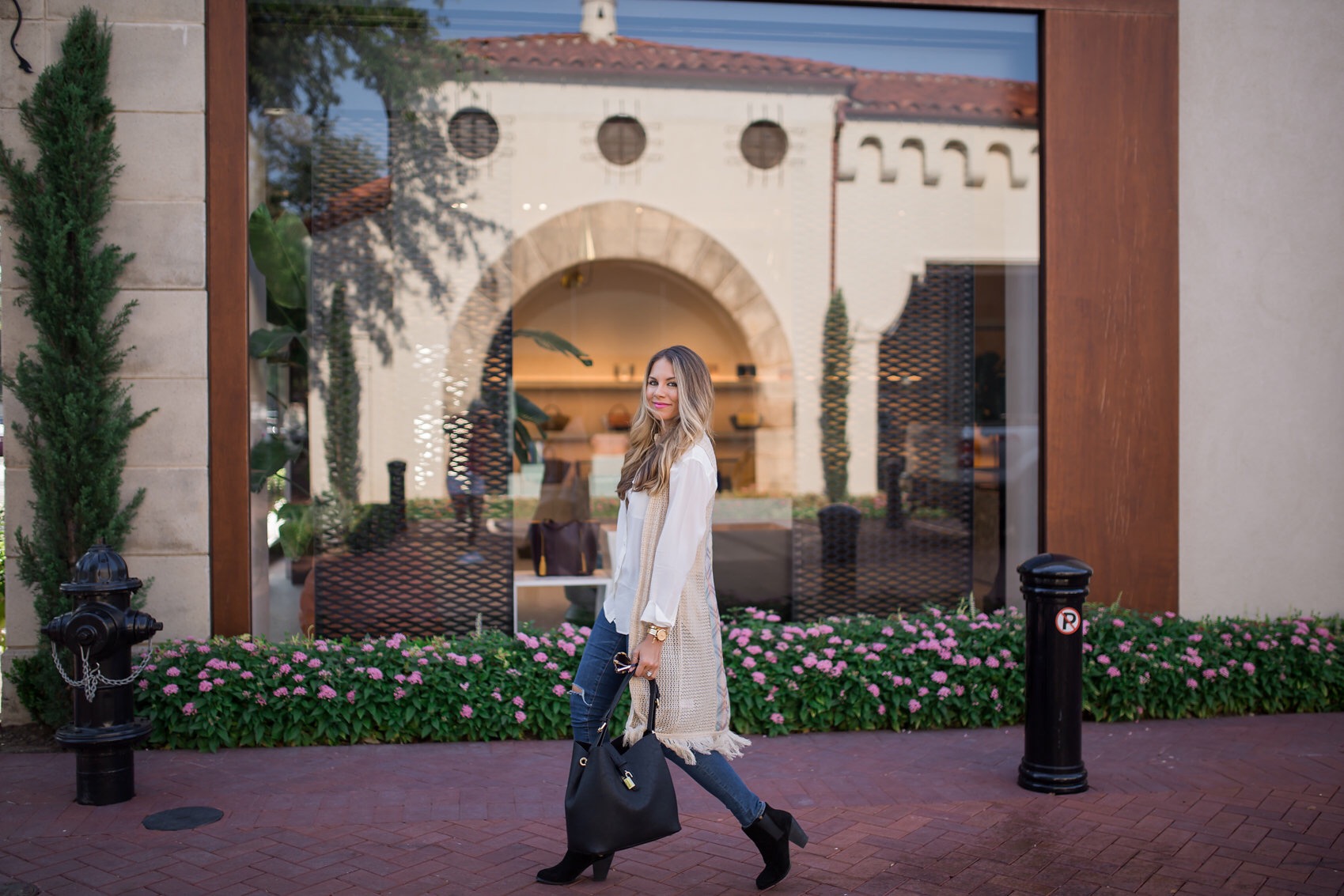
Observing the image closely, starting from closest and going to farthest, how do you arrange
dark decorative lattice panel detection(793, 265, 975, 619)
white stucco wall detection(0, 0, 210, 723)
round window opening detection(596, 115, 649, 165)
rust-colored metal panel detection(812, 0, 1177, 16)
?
white stucco wall detection(0, 0, 210, 723)
rust-colored metal panel detection(812, 0, 1177, 16)
dark decorative lattice panel detection(793, 265, 975, 619)
round window opening detection(596, 115, 649, 165)

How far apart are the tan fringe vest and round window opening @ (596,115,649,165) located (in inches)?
182

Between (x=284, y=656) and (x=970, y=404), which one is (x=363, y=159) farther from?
(x=970, y=404)

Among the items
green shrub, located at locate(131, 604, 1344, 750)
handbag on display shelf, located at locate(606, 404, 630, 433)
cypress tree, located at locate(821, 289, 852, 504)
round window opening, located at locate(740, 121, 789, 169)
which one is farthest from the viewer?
handbag on display shelf, located at locate(606, 404, 630, 433)

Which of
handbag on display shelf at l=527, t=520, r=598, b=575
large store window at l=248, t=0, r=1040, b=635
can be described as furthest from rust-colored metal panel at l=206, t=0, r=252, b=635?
handbag on display shelf at l=527, t=520, r=598, b=575

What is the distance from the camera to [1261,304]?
6742mm

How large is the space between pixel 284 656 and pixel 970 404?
14.4 feet

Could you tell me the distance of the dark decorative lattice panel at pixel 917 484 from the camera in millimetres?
7238

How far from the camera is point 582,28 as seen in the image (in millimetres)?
6875

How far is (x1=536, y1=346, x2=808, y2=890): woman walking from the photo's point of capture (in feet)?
11.5

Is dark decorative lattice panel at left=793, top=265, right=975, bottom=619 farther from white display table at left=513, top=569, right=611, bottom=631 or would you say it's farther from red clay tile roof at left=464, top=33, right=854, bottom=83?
red clay tile roof at left=464, top=33, right=854, bottom=83

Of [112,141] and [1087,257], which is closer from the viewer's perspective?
[112,141]

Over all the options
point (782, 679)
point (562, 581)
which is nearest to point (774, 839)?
point (782, 679)

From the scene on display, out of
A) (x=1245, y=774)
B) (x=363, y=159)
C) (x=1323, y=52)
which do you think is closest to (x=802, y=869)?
(x=1245, y=774)

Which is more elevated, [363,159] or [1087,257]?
[363,159]
